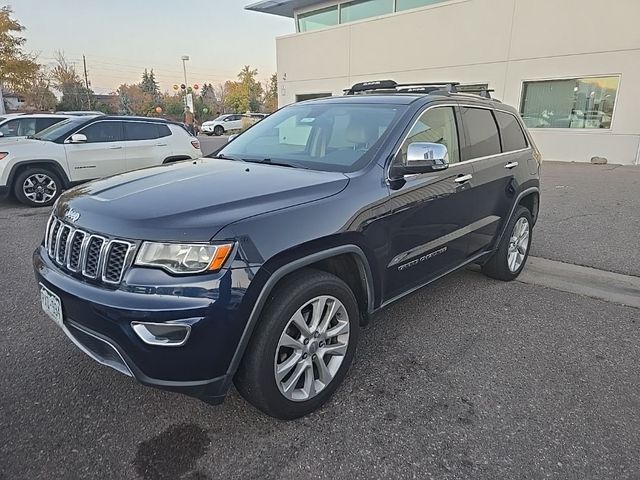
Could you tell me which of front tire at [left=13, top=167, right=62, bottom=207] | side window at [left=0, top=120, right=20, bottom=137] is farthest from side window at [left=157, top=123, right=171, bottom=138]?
side window at [left=0, top=120, right=20, bottom=137]

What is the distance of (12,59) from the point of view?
1097 inches

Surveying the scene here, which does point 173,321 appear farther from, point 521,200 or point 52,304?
point 521,200

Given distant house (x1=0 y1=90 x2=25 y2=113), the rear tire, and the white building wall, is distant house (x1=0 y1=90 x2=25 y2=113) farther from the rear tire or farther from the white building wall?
the rear tire

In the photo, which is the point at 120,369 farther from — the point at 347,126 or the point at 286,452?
the point at 347,126

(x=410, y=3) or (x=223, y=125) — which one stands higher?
(x=410, y=3)

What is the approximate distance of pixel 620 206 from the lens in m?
7.60

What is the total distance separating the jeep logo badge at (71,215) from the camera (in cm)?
231

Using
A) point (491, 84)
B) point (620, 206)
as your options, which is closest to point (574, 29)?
point (491, 84)

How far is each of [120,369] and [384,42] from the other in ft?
57.0

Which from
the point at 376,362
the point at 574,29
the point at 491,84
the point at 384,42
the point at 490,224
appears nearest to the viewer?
the point at 376,362

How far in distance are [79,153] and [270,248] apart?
7.58 m

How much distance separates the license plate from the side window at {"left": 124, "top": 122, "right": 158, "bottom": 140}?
7.12 m

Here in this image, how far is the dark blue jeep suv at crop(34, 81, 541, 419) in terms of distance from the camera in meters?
1.98

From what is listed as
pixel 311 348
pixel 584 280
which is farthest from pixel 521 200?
pixel 311 348
